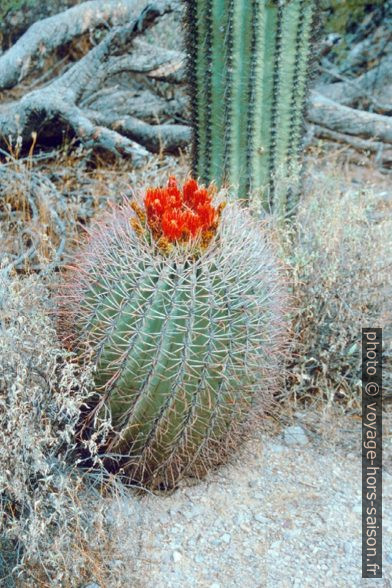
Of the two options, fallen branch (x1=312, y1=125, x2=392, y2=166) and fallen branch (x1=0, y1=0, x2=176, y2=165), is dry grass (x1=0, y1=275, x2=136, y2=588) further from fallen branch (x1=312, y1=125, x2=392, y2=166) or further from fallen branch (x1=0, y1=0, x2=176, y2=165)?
fallen branch (x1=312, y1=125, x2=392, y2=166)

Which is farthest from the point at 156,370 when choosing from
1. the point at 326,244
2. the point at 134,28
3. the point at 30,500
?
the point at 134,28

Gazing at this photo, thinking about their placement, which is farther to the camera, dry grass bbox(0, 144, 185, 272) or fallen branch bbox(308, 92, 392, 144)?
fallen branch bbox(308, 92, 392, 144)

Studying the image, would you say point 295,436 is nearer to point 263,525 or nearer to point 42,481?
point 263,525

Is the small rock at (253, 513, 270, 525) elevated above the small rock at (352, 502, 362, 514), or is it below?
above

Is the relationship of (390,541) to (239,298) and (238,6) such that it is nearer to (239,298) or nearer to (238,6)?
(239,298)

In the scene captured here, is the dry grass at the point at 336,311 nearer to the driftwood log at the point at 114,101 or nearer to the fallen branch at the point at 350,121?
the driftwood log at the point at 114,101

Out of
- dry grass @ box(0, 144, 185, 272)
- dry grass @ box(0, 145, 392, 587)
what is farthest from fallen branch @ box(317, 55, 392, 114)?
dry grass @ box(0, 144, 185, 272)
